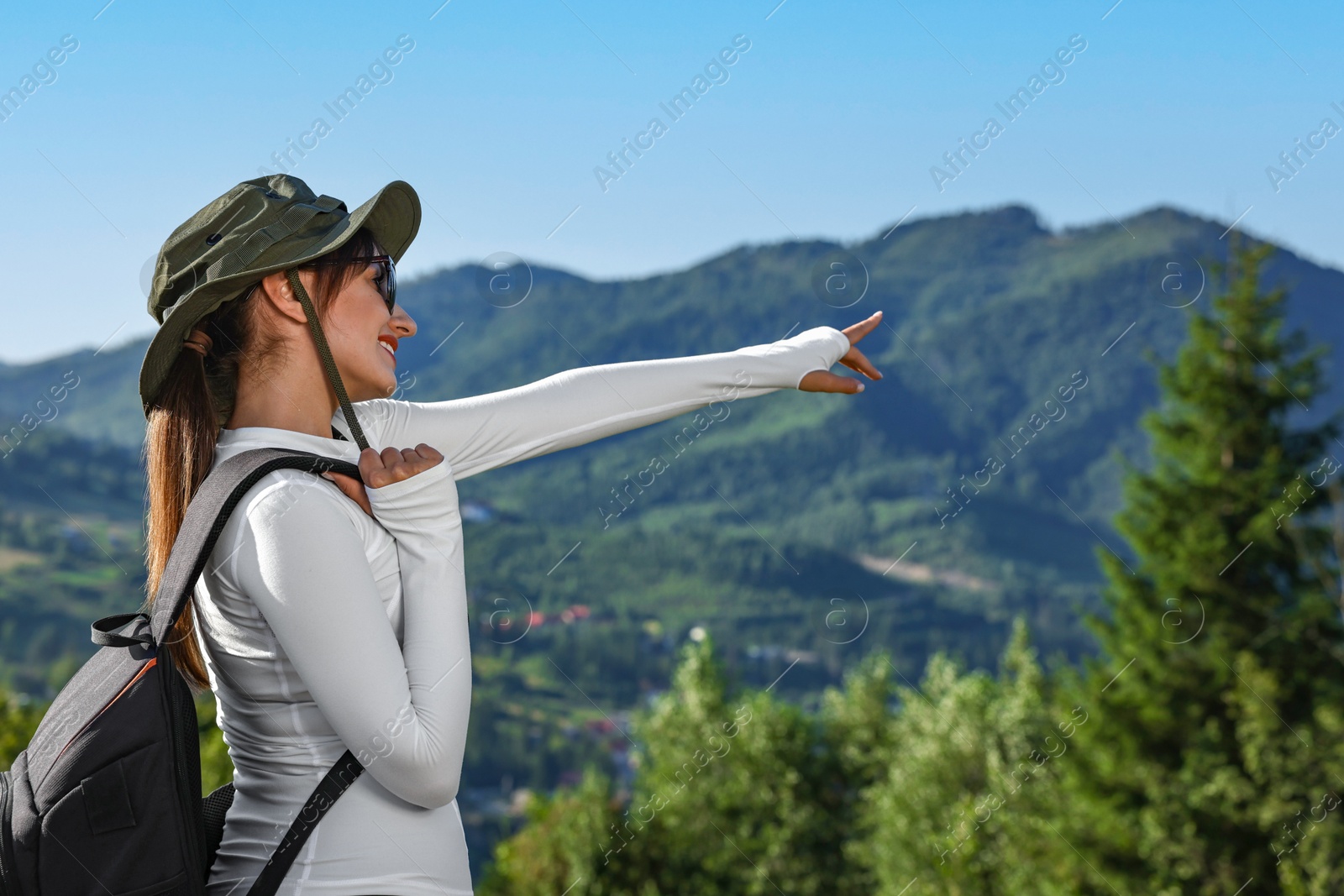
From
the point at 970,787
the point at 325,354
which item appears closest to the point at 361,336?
the point at 325,354

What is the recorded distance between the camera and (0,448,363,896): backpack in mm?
1560

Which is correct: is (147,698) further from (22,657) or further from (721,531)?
(721,531)

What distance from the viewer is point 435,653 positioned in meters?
1.71

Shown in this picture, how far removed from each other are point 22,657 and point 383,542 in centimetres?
9947

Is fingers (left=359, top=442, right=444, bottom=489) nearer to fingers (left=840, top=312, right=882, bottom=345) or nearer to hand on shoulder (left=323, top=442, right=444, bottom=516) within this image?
hand on shoulder (left=323, top=442, right=444, bottom=516)

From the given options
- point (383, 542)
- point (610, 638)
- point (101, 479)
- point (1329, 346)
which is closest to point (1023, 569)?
point (610, 638)

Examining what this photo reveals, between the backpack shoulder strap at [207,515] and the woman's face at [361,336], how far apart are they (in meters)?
0.25

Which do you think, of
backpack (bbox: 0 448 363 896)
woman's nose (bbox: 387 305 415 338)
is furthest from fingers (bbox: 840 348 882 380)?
backpack (bbox: 0 448 363 896)

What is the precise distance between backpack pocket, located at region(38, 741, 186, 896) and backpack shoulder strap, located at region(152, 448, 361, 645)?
0.18m

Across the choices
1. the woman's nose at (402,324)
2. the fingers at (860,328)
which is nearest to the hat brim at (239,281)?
the woman's nose at (402,324)

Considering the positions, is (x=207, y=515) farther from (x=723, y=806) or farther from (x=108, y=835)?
(x=723, y=806)

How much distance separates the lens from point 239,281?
185cm

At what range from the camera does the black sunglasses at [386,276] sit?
1.98 metres

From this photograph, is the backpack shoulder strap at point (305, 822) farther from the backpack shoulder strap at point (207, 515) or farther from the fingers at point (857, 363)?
the fingers at point (857, 363)
